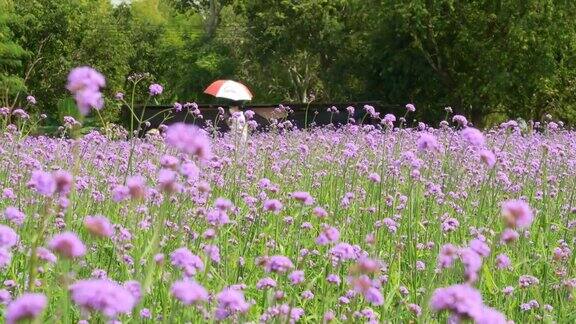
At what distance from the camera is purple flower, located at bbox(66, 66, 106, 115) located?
5.20ft

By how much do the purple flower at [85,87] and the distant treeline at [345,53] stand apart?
14431 mm

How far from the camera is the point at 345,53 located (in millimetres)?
26656

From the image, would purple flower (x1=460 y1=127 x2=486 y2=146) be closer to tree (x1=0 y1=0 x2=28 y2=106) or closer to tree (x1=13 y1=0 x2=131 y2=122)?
tree (x1=0 y1=0 x2=28 y2=106)

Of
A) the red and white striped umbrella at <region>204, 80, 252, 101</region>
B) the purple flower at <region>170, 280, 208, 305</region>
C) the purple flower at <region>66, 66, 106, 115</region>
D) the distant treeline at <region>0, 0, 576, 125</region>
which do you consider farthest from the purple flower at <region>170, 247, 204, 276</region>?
the distant treeline at <region>0, 0, 576, 125</region>

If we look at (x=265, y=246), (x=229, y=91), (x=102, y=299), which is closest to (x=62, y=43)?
(x=229, y=91)

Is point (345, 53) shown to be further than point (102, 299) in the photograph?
Yes

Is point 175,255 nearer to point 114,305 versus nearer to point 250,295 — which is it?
point 114,305

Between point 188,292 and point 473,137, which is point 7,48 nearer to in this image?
point 473,137

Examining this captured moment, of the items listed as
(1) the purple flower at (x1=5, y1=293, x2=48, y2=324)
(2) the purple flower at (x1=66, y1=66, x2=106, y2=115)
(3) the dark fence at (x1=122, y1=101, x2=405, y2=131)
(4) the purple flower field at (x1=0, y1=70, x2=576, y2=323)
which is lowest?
(3) the dark fence at (x1=122, y1=101, x2=405, y2=131)

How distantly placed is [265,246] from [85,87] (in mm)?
2036

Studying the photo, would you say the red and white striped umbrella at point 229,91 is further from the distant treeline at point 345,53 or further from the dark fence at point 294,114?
the distant treeline at point 345,53

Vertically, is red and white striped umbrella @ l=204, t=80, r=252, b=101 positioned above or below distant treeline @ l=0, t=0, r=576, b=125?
below

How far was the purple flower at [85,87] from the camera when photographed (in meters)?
1.58

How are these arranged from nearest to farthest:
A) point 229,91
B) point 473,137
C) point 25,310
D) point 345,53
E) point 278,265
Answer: point 25,310, point 278,265, point 473,137, point 229,91, point 345,53
